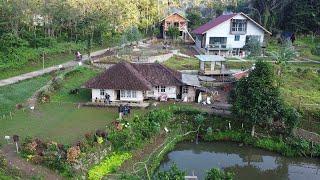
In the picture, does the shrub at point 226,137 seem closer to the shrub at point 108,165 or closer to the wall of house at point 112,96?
the wall of house at point 112,96

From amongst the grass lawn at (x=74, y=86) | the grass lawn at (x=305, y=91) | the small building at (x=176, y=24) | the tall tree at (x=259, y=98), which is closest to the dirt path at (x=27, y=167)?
the grass lawn at (x=74, y=86)

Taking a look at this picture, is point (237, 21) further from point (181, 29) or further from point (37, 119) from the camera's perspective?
point (37, 119)

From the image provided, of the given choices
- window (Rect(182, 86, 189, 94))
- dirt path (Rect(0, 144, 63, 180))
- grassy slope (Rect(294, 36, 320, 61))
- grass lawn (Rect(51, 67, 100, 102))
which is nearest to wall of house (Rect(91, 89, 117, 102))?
grass lawn (Rect(51, 67, 100, 102))

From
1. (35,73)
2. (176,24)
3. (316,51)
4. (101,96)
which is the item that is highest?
(176,24)

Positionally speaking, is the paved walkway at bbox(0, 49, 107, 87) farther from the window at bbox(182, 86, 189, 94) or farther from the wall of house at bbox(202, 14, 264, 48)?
the wall of house at bbox(202, 14, 264, 48)

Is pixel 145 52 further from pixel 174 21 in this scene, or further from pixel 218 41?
pixel 174 21

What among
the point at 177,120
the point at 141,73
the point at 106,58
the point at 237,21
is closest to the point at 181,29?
the point at 237,21

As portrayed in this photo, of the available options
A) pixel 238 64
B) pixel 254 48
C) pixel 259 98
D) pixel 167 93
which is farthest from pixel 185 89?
pixel 254 48
